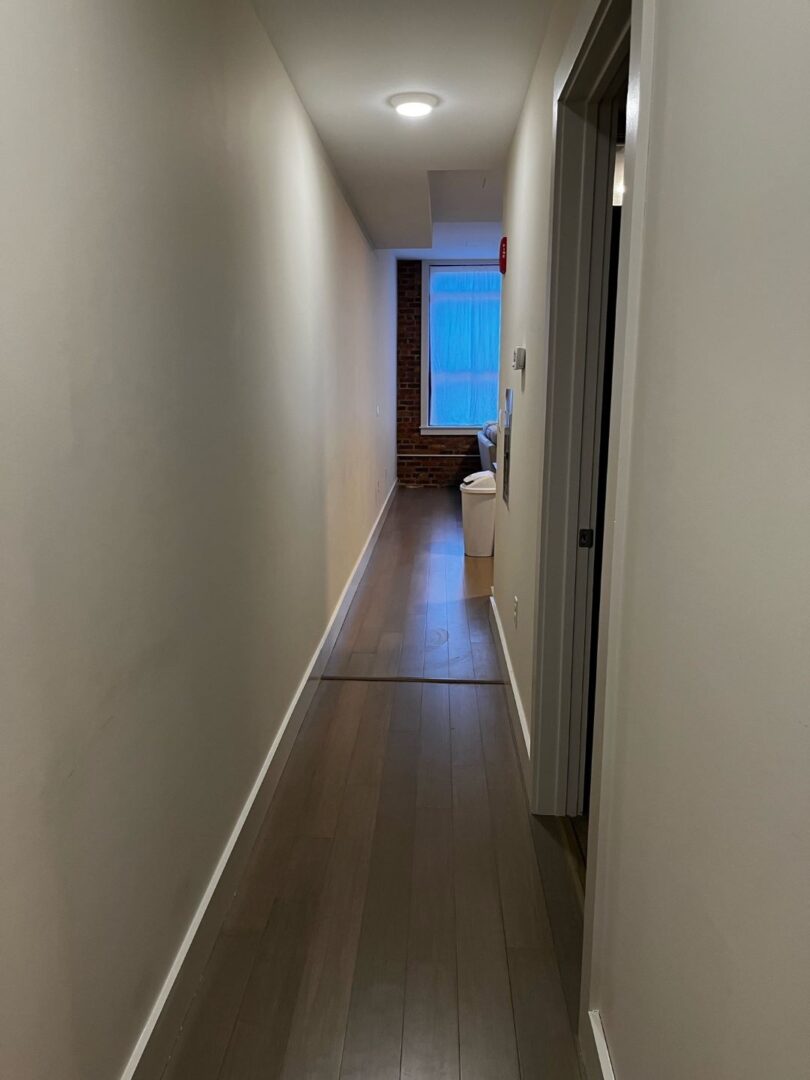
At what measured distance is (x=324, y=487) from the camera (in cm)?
400

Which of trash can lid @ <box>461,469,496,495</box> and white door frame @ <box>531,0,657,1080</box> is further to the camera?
trash can lid @ <box>461,469,496,495</box>

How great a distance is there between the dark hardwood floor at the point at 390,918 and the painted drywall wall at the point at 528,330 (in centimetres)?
43

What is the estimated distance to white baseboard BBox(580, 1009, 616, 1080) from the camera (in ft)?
4.84

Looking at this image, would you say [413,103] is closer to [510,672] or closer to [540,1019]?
[510,672]

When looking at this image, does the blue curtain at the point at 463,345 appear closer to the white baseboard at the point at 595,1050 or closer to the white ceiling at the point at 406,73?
the white ceiling at the point at 406,73

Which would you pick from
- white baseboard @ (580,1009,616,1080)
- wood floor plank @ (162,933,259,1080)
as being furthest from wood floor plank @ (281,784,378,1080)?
white baseboard @ (580,1009,616,1080)

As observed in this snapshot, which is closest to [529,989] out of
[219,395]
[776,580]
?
[776,580]

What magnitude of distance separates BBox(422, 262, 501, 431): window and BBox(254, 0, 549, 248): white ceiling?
533cm

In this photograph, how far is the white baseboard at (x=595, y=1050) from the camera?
148 centimetres

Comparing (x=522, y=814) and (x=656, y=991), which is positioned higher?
(x=656, y=991)

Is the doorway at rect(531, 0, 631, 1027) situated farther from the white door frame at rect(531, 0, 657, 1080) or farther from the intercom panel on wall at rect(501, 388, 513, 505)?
the intercom panel on wall at rect(501, 388, 513, 505)

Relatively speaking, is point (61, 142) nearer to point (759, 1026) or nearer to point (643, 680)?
point (643, 680)

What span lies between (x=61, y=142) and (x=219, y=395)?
2.97 ft

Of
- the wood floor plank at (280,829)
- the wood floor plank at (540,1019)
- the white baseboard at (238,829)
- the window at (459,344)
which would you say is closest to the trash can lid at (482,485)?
the white baseboard at (238,829)
